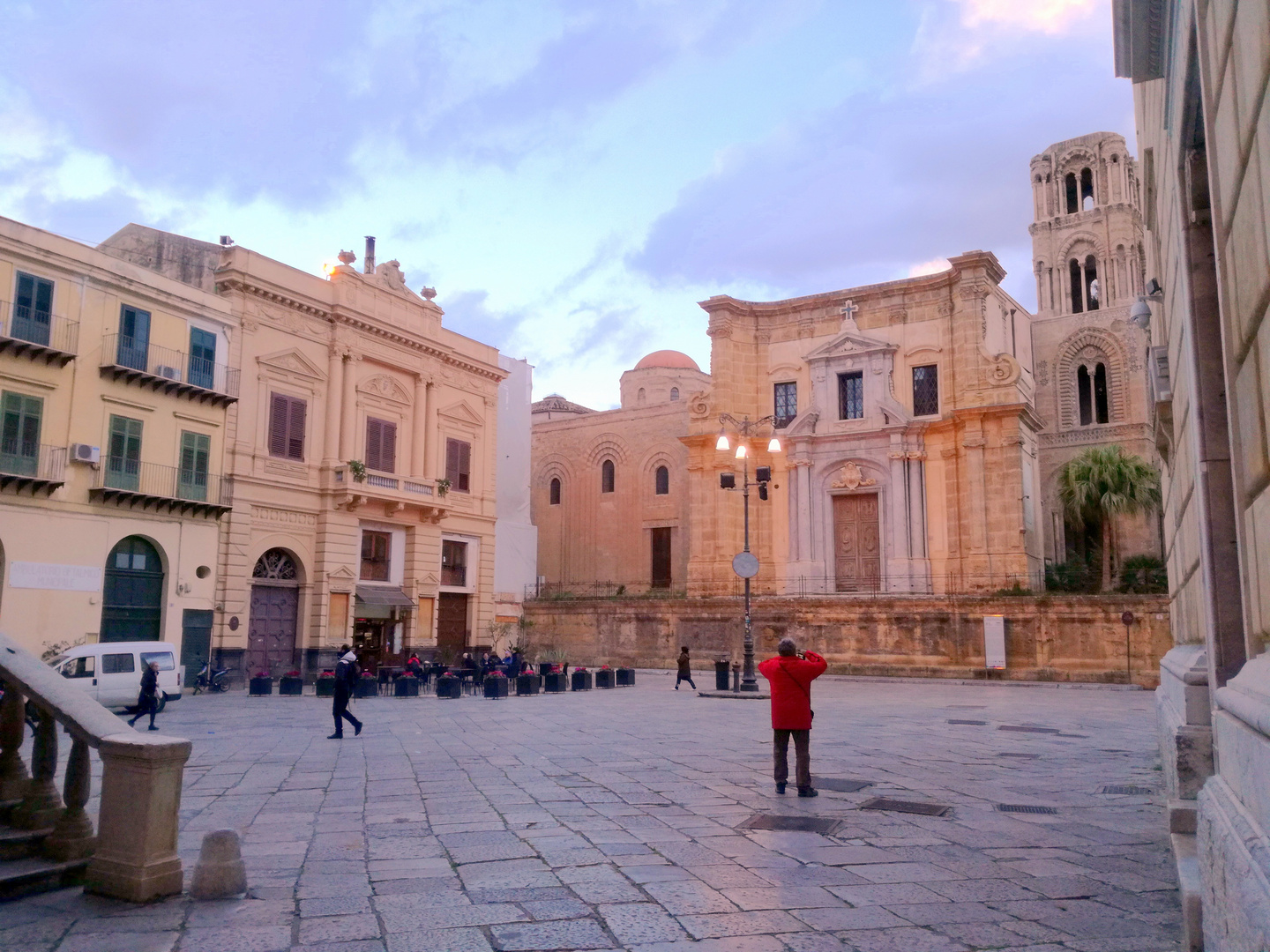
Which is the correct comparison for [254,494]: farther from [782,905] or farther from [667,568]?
[782,905]

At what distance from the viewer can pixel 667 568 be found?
144ft

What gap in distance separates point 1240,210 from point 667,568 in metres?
40.7

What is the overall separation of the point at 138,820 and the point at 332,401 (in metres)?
25.5

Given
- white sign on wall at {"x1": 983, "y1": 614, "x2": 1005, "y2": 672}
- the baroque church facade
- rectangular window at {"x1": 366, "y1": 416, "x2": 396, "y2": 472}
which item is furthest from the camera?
the baroque church facade

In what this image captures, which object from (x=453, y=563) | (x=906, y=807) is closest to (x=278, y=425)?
(x=453, y=563)

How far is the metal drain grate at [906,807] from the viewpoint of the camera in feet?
26.8

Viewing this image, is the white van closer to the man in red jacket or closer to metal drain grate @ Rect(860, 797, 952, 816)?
the man in red jacket

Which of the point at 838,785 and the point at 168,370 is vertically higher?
the point at 168,370

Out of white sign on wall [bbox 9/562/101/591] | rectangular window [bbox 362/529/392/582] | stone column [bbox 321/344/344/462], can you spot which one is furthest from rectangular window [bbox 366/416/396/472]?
white sign on wall [bbox 9/562/101/591]

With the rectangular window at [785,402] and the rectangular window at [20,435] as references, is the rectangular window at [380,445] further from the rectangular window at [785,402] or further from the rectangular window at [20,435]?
the rectangular window at [785,402]

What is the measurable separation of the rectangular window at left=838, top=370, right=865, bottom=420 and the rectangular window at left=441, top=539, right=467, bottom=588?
13861mm

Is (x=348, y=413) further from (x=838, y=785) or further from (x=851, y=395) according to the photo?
(x=838, y=785)

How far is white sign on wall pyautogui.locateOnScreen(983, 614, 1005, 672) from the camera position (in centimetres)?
2734

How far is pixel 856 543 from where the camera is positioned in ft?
112
